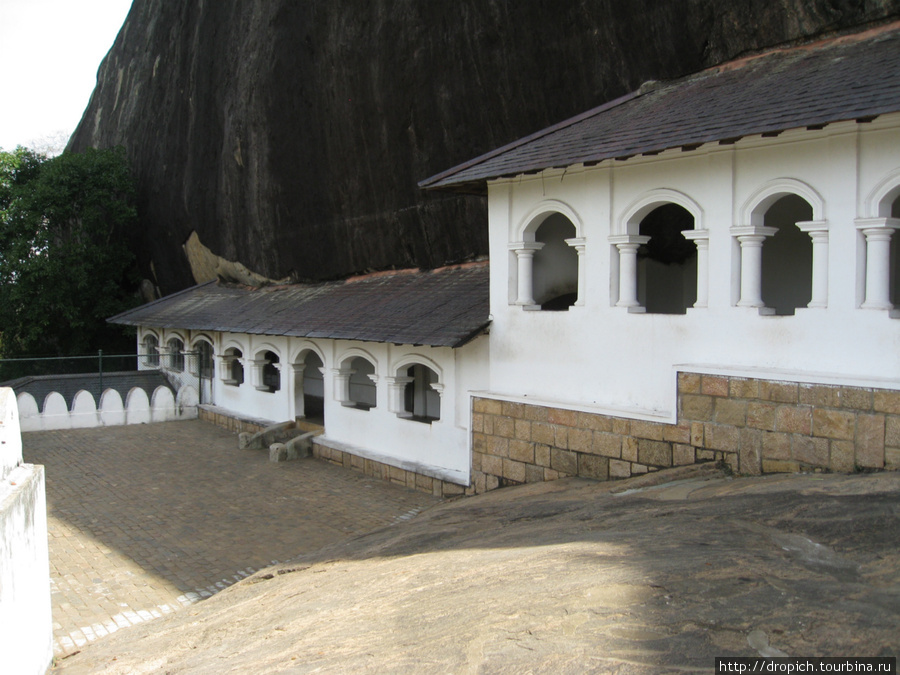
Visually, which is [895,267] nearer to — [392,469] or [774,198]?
[774,198]

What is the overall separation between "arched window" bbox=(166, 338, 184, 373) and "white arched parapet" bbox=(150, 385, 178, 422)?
5.69 feet

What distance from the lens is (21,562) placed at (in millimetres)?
5742

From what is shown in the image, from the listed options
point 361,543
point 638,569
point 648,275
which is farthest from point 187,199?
point 638,569

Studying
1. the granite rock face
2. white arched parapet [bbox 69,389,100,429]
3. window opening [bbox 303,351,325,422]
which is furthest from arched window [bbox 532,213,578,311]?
white arched parapet [bbox 69,389,100,429]

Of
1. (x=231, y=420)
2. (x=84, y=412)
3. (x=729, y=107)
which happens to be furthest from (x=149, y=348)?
(x=729, y=107)

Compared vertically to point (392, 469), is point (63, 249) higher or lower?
higher

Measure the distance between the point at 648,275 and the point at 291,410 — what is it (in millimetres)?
8927

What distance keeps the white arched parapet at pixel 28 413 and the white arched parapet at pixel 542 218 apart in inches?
580

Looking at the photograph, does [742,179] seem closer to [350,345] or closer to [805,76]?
[805,76]

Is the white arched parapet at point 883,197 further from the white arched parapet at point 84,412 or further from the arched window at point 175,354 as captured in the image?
the arched window at point 175,354

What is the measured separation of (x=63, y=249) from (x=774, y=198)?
2532cm

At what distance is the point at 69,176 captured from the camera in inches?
1051

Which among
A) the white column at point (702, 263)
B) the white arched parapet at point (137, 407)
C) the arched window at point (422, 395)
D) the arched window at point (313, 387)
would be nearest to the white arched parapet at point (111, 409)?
the white arched parapet at point (137, 407)

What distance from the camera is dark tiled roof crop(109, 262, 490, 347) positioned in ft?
40.1
